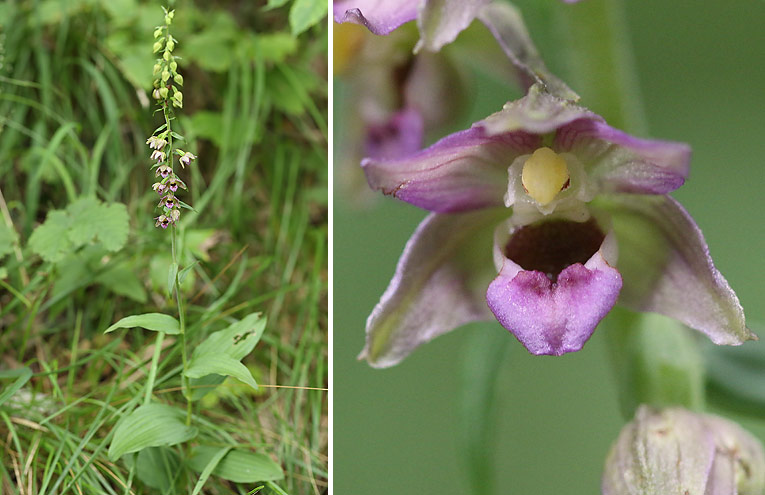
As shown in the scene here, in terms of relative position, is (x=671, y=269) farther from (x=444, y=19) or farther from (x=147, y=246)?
(x=147, y=246)

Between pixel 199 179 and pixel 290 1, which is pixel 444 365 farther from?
pixel 290 1

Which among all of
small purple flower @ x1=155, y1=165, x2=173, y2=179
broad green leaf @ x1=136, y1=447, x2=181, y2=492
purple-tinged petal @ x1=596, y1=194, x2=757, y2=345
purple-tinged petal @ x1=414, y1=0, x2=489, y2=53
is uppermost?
purple-tinged petal @ x1=414, y1=0, x2=489, y2=53

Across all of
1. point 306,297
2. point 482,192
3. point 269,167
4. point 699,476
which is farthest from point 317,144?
point 699,476

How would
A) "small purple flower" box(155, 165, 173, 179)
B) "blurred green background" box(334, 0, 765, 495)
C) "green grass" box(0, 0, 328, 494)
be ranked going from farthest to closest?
1. "blurred green background" box(334, 0, 765, 495)
2. "green grass" box(0, 0, 328, 494)
3. "small purple flower" box(155, 165, 173, 179)

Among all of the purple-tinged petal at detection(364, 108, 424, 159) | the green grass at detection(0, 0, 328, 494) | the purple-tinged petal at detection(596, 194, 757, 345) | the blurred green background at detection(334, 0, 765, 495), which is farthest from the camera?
the blurred green background at detection(334, 0, 765, 495)

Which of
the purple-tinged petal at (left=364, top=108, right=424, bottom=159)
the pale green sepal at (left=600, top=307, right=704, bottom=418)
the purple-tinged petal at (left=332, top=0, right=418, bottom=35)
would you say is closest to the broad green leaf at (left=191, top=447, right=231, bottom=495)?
the purple-tinged petal at (left=364, top=108, right=424, bottom=159)

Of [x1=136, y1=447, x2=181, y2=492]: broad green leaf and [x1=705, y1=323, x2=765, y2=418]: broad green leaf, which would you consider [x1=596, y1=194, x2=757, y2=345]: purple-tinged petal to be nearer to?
[x1=705, y1=323, x2=765, y2=418]: broad green leaf
